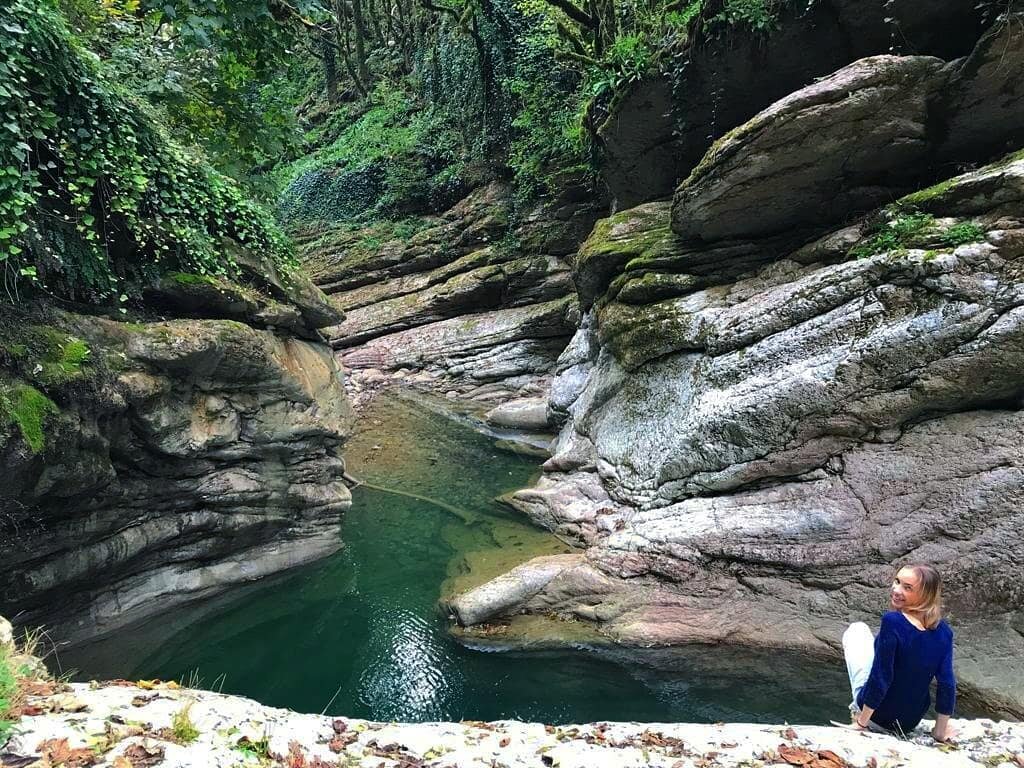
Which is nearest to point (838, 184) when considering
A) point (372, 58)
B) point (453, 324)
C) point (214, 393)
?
point (214, 393)

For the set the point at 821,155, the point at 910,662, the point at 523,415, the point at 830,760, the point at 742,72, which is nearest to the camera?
the point at 830,760

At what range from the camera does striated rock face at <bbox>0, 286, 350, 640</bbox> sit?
6562 millimetres

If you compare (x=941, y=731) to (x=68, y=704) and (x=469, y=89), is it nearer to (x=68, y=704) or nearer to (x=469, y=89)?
(x=68, y=704)

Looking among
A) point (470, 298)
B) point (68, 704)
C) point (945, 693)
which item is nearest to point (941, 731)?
point (945, 693)

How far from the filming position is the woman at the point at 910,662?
12.3 ft

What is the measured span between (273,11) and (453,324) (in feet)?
39.9

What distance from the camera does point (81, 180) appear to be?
6.10m

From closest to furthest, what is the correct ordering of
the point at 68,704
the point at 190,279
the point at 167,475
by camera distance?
the point at 68,704
the point at 190,279
the point at 167,475

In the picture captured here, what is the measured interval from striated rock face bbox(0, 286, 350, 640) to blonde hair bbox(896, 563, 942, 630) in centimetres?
799

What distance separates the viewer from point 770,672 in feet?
23.1

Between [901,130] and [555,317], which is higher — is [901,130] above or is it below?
above

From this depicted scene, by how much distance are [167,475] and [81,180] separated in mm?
4333

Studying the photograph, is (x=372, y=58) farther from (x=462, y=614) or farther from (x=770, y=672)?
(x=770, y=672)

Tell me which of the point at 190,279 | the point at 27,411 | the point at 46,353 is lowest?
the point at 27,411
